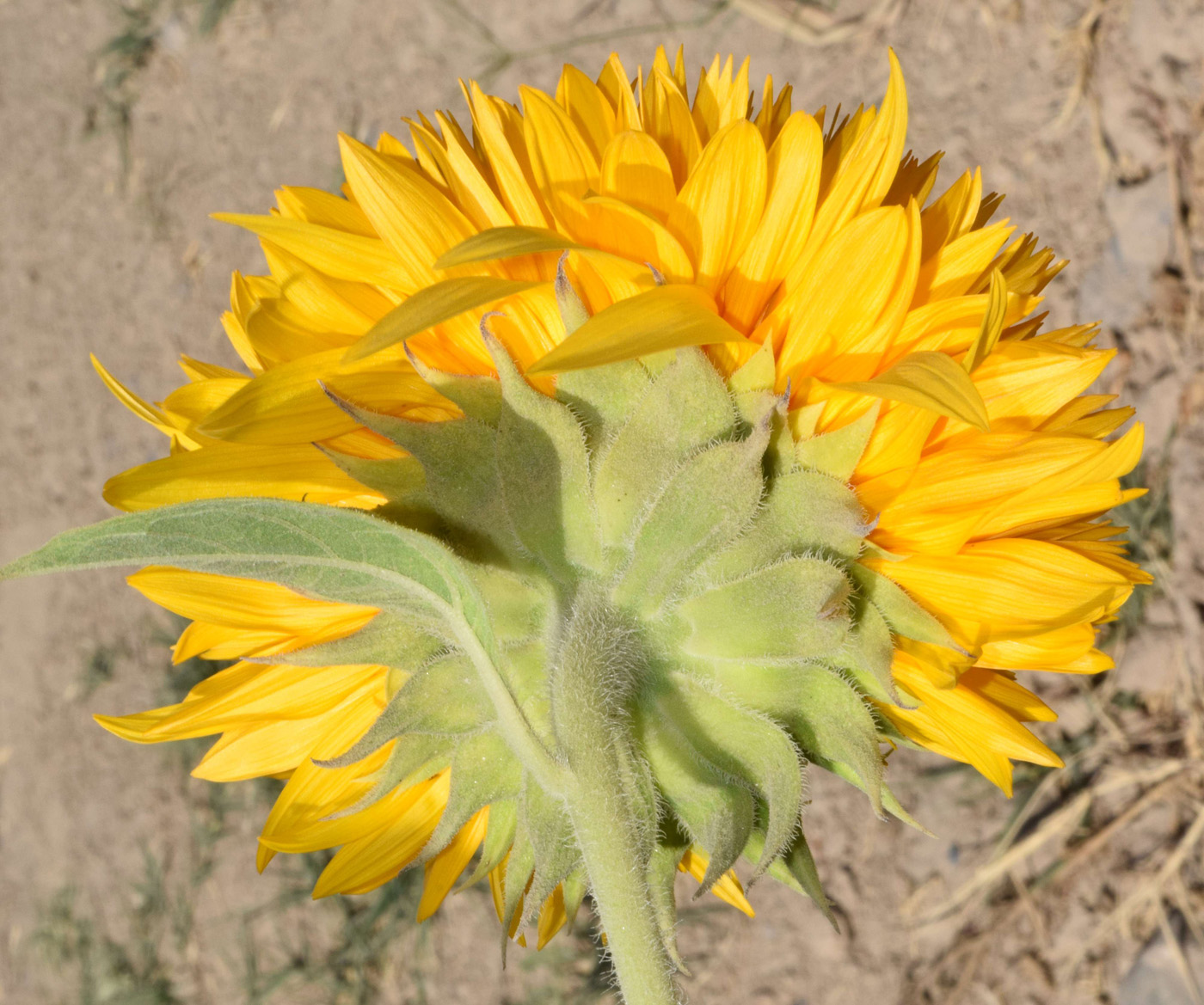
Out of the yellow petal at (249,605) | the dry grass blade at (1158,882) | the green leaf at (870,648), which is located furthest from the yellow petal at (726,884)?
the dry grass blade at (1158,882)

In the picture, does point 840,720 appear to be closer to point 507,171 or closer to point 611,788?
point 611,788

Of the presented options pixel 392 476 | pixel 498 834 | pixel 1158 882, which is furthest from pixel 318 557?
pixel 1158 882

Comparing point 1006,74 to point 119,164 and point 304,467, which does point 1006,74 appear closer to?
point 304,467

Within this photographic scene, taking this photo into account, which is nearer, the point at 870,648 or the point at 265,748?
the point at 870,648

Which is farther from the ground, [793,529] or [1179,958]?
[793,529]

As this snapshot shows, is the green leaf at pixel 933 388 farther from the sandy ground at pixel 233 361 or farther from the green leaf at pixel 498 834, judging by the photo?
the sandy ground at pixel 233 361

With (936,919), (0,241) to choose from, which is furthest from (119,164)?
(936,919)
